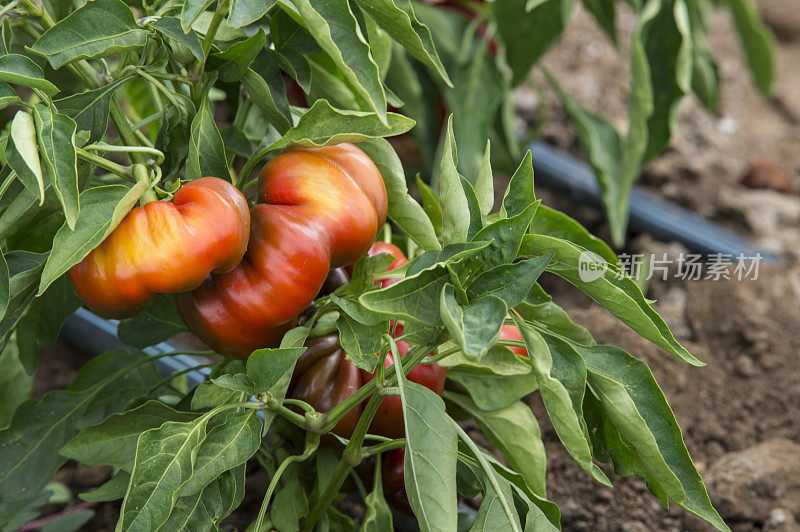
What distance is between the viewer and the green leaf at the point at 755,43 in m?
1.47

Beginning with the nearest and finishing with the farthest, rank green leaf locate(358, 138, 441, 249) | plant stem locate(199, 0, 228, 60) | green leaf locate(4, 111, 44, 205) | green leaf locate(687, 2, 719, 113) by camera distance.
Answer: green leaf locate(4, 111, 44, 205) < plant stem locate(199, 0, 228, 60) < green leaf locate(358, 138, 441, 249) < green leaf locate(687, 2, 719, 113)

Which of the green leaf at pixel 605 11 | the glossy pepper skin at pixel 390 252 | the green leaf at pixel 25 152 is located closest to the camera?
the green leaf at pixel 25 152

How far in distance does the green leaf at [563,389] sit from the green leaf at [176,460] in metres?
0.22

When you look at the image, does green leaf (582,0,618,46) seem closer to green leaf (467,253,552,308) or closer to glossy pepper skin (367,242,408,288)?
glossy pepper skin (367,242,408,288)

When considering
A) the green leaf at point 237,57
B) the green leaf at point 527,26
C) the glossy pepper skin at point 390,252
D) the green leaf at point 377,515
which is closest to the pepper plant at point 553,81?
the green leaf at point 527,26

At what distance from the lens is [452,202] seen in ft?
2.04

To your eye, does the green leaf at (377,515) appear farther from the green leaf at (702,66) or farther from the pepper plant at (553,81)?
the green leaf at (702,66)

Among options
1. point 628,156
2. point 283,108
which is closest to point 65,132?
point 283,108

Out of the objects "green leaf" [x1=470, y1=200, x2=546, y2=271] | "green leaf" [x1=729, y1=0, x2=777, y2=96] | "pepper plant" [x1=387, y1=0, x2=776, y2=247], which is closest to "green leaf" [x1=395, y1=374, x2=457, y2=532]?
"green leaf" [x1=470, y1=200, x2=546, y2=271]

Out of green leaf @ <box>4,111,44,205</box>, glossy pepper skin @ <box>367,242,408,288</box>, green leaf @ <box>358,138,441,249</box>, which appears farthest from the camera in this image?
glossy pepper skin @ <box>367,242,408,288</box>

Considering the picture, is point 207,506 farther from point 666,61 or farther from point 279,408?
point 666,61

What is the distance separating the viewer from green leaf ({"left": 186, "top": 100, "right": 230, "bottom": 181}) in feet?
2.10

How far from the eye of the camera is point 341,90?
2.65ft

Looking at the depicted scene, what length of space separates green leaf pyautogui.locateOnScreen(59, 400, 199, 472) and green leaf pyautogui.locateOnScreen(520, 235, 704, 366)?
33 cm
